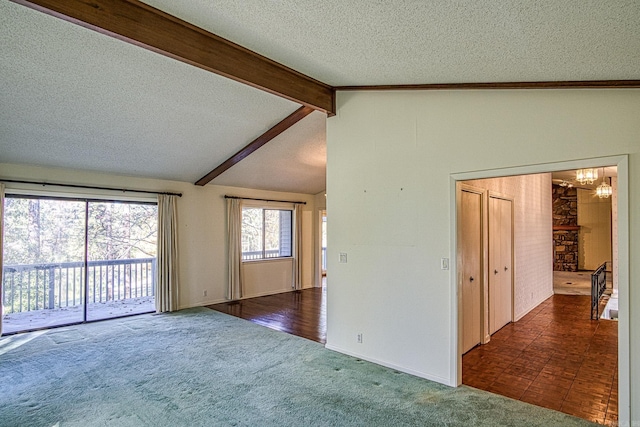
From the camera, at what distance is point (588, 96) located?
8.95 ft

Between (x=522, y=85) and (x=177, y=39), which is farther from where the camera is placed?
(x=522, y=85)

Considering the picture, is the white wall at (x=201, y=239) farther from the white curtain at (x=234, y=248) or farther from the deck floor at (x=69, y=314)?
the deck floor at (x=69, y=314)

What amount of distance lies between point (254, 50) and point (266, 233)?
5473 millimetres

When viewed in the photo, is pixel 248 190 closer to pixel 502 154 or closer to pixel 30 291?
pixel 30 291

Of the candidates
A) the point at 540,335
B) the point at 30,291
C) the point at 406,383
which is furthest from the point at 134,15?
the point at 540,335

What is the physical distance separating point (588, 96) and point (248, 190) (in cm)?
628

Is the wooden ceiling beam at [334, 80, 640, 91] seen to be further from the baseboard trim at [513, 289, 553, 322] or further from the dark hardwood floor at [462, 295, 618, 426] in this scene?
the baseboard trim at [513, 289, 553, 322]

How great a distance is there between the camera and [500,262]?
5129 mm

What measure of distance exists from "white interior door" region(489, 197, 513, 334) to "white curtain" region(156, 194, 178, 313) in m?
5.35

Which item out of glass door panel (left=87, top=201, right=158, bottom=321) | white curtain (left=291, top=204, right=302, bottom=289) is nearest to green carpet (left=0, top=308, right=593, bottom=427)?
glass door panel (left=87, top=201, right=158, bottom=321)

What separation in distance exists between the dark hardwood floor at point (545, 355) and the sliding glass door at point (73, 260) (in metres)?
1.71

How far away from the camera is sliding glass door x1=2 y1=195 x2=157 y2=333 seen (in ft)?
17.5

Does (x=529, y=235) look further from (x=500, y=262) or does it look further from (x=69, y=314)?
(x=69, y=314)

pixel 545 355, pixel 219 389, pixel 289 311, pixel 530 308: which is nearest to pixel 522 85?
pixel 545 355
